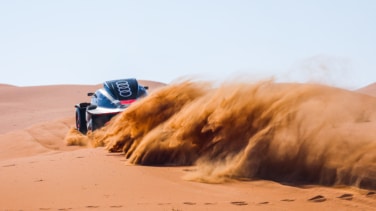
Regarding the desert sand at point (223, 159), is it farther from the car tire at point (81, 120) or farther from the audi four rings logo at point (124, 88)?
the car tire at point (81, 120)

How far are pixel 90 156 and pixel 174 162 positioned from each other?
3.81 ft

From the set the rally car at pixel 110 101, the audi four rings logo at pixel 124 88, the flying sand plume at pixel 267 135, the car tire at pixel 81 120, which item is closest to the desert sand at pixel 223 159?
the flying sand plume at pixel 267 135

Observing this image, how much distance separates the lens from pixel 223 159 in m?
5.87

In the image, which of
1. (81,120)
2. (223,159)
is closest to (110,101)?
(81,120)

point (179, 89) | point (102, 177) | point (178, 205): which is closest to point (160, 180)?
point (102, 177)

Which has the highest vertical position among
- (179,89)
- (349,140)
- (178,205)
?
(179,89)

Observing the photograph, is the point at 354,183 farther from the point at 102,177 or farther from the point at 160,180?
the point at 102,177

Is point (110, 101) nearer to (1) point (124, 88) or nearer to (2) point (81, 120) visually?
(1) point (124, 88)

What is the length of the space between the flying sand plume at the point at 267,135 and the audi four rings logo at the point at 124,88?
4.10 m

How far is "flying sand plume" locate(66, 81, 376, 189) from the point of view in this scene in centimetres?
532

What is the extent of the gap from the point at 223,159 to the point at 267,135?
523mm

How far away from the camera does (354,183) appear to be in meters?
4.94

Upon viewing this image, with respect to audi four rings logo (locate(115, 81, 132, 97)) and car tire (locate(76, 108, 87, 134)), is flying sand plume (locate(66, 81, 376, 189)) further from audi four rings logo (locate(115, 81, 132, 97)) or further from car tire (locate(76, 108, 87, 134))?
car tire (locate(76, 108, 87, 134))

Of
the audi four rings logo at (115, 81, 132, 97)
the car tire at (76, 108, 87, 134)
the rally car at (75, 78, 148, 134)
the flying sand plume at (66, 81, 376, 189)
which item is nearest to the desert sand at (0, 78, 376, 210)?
the flying sand plume at (66, 81, 376, 189)
